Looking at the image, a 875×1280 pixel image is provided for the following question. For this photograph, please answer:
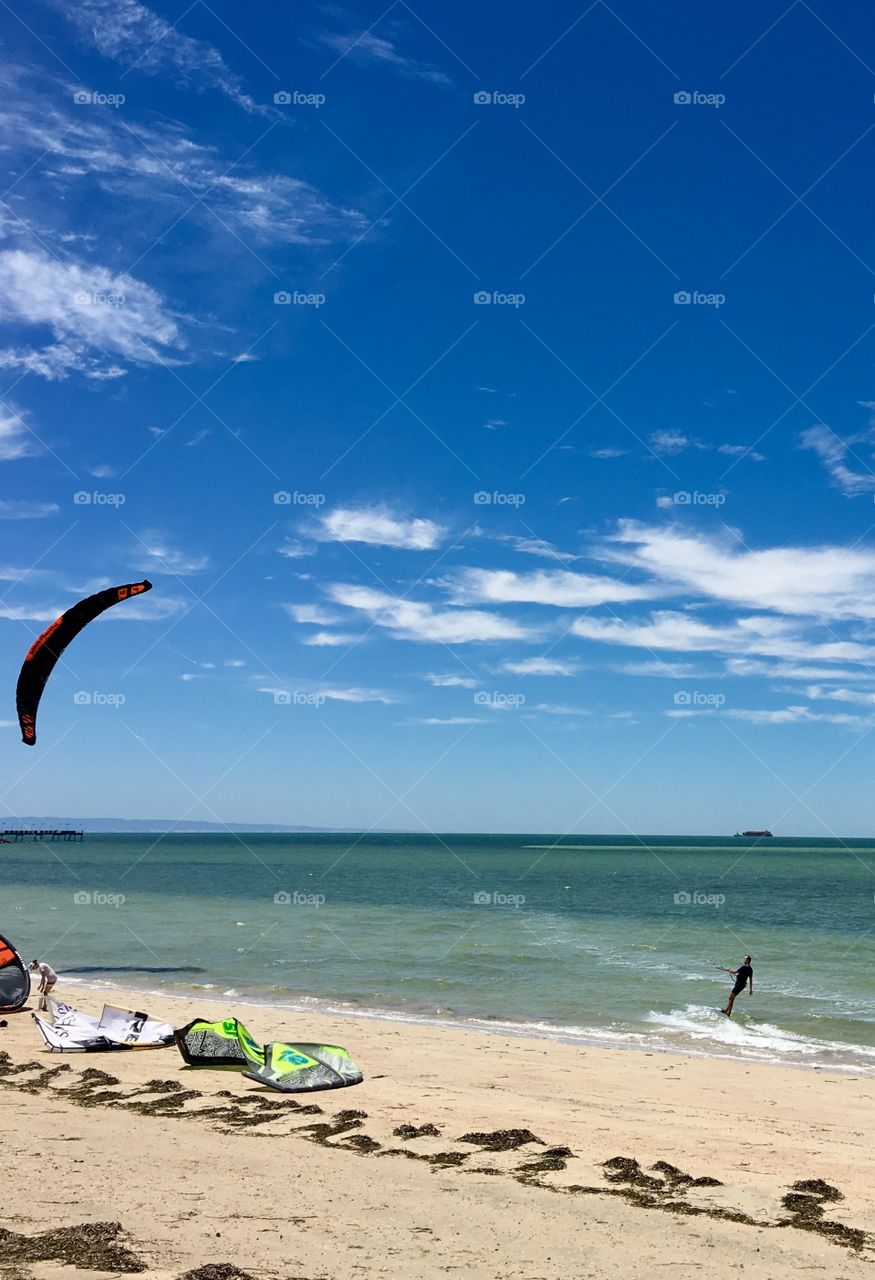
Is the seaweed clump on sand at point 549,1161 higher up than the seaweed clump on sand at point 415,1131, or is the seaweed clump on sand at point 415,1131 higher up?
the seaweed clump on sand at point 549,1161

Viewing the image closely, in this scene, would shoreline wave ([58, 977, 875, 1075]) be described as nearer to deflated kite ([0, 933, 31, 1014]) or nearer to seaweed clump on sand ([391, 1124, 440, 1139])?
deflated kite ([0, 933, 31, 1014])

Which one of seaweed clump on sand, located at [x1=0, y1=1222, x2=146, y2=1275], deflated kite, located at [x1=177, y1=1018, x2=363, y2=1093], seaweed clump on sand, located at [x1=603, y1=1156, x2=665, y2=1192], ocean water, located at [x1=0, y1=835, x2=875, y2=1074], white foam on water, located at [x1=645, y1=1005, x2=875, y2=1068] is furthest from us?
ocean water, located at [x1=0, y1=835, x2=875, y2=1074]

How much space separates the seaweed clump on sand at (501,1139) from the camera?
37.4 feet

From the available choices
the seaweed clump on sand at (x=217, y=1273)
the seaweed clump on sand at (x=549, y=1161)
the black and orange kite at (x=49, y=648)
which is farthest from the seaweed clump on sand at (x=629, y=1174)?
the black and orange kite at (x=49, y=648)

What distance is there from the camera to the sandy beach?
7.95 metres

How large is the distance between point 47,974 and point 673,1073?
13802 millimetres

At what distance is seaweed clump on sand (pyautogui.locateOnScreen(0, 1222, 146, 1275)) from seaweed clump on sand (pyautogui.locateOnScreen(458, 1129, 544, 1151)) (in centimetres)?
474

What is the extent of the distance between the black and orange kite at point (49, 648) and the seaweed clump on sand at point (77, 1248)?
12168 mm

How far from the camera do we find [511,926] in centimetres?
4366

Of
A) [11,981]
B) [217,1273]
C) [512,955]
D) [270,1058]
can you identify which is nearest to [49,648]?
[11,981]

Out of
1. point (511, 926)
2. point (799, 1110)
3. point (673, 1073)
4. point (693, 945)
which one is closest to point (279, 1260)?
point (799, 1110)

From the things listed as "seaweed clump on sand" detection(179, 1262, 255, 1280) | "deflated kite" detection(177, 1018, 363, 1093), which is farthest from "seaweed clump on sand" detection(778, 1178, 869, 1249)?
"deflated kite" detection(177, 1018, 363, 1093)

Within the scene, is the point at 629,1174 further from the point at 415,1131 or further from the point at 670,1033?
the point at 670,1033

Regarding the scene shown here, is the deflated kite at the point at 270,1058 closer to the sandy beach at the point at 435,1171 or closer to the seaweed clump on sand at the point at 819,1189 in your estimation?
the sandy beach at the point at 435,1171
